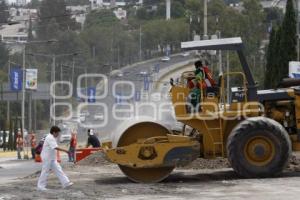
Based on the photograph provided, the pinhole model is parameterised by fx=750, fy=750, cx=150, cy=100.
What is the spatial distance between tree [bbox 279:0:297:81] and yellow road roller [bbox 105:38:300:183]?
24931 mm

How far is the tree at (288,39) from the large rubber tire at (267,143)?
25223 mm

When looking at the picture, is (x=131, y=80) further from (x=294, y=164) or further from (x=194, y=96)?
(x=194, y=96)

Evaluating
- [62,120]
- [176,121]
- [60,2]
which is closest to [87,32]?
[60,2]

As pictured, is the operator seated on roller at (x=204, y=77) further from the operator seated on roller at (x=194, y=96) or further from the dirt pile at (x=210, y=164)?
the dirt pile at (x=210, y=164)

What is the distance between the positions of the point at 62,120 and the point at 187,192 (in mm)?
69555

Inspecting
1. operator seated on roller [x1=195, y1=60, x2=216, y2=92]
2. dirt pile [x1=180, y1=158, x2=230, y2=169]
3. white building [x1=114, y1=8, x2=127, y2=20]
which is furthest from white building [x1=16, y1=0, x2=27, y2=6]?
operator seated on roller [x1=195, y1=60, x2=216, y2=92]

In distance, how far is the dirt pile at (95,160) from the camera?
867 inches

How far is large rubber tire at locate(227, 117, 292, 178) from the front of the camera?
16.8 meters

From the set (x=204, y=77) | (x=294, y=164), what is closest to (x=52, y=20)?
(x=294, y=164)

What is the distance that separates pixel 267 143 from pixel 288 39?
25915mm

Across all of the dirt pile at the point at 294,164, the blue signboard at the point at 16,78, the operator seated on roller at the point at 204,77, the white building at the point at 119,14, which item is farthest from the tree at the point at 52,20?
the operator seated on roller at the point at 204,77

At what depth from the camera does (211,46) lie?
17281 millimetres

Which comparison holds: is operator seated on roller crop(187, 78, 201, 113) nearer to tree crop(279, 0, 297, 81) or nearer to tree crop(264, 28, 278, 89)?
tree crop(264, 28, 278, 89)

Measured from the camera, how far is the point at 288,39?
42.0 meters
